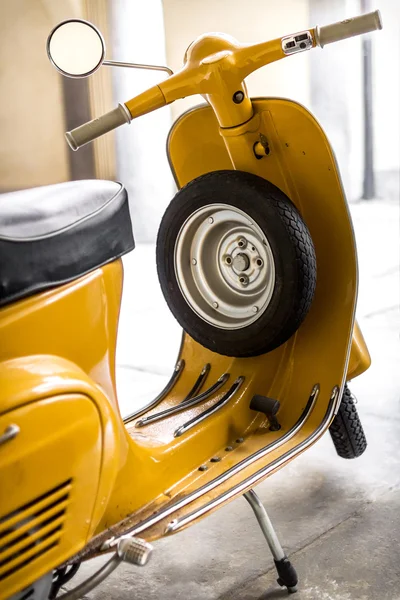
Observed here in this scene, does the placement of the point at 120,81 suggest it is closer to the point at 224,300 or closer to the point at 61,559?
the point at 224,300

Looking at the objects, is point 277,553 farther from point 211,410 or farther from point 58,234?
point 58,234

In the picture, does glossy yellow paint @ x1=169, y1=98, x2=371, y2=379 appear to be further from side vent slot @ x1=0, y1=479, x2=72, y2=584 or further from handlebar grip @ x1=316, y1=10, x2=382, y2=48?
side vent slot @ x1=0, y1=479, x2=72, y2=584

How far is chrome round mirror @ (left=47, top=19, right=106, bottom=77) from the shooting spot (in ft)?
5.54

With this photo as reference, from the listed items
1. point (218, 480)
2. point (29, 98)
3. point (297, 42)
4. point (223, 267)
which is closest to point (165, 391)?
point (223, 267)

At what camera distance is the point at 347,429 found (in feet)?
6.79

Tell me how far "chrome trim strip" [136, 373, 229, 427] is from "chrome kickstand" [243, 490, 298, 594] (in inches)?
11.3

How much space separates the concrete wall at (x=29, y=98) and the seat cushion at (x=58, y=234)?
5.94 metres

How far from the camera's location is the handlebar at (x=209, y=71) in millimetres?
1622

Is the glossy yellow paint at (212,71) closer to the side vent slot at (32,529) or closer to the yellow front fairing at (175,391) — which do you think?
the yellow front fairing at (175,391)

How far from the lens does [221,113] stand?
1771 millimetres

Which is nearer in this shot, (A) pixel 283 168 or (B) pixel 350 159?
(A) pixel 283 168

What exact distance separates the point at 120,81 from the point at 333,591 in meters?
5.63

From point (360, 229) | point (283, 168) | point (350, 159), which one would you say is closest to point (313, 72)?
point (350, 159)

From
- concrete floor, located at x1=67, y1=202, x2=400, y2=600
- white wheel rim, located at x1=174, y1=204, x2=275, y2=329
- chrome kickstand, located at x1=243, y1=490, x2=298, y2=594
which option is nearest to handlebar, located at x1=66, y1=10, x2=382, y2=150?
white wheel rim, located at x1=174, y1=204, x2=275, y2=329
